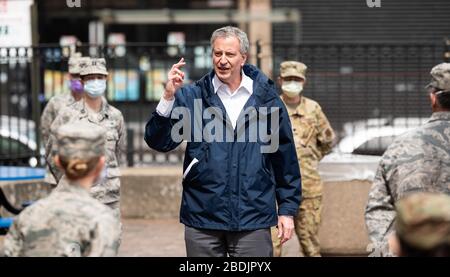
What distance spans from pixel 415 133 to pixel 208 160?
3.98 feet

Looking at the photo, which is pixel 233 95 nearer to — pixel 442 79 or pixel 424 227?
pixel 442 79

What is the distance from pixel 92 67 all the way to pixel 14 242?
3.76m

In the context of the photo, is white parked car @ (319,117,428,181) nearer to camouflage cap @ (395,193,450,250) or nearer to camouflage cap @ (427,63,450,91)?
camouflage cap @ (427,63,450,91)

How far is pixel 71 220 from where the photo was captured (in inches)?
156

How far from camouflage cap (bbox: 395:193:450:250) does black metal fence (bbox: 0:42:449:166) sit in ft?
27.5

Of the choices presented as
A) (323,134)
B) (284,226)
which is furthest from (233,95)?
(323,134)

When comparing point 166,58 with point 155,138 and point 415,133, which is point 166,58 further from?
point 415,133

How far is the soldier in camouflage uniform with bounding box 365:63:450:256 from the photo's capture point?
4.84m

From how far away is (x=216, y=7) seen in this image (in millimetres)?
27984

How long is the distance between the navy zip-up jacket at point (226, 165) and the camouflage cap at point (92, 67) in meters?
1.96

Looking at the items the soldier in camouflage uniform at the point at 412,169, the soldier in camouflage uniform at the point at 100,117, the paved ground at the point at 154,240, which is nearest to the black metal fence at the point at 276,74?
the paved ground at the point at 154,240

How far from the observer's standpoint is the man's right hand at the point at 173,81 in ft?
17.9
